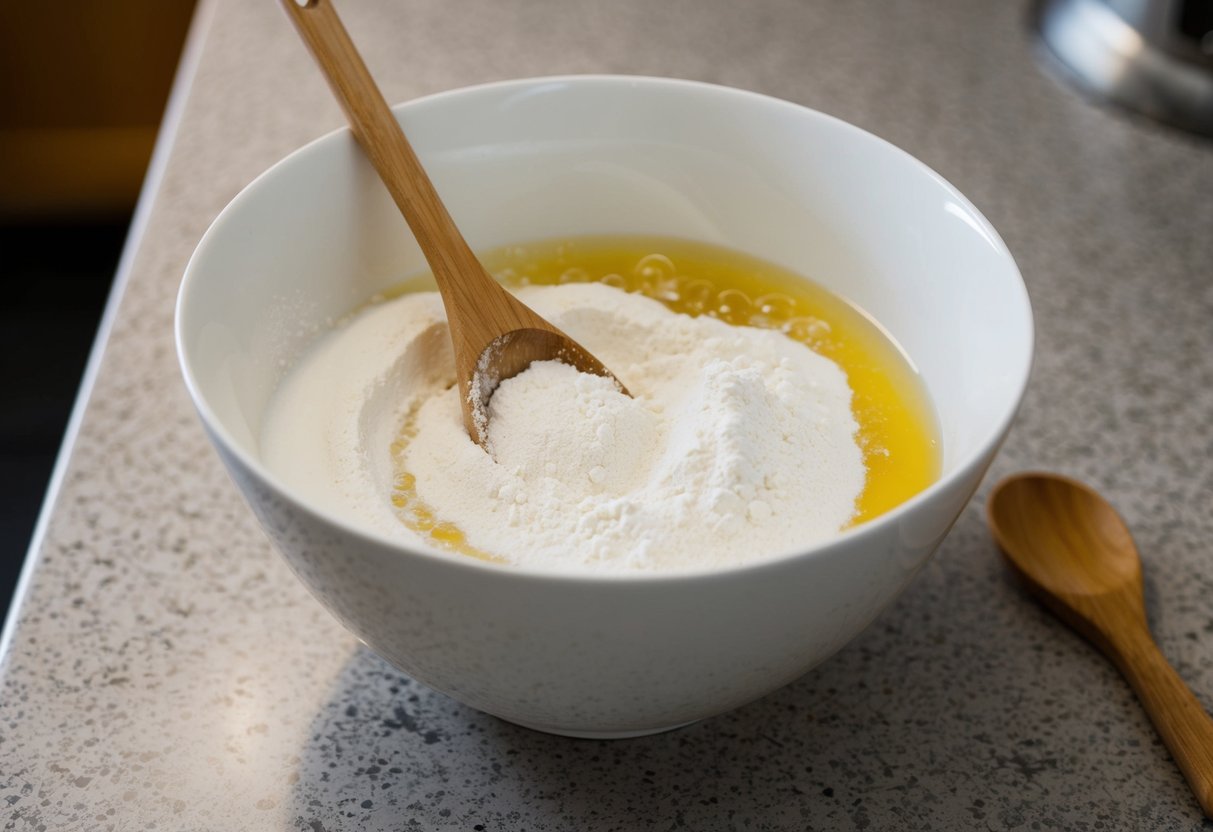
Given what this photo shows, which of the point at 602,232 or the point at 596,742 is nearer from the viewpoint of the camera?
the point at 596,742

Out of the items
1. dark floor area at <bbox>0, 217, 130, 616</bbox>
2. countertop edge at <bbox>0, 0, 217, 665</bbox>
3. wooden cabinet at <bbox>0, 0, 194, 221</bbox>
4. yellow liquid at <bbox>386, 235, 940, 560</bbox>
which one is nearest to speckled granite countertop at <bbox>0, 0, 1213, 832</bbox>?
countertop edge at <bbox>0, 0, 217, 665</bbox>

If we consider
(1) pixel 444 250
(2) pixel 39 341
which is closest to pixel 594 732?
(1) pixel 444 250

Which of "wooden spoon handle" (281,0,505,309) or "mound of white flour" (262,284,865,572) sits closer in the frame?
"mound of white flour" (262,284,865,572)

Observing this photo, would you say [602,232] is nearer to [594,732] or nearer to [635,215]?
[635,215]

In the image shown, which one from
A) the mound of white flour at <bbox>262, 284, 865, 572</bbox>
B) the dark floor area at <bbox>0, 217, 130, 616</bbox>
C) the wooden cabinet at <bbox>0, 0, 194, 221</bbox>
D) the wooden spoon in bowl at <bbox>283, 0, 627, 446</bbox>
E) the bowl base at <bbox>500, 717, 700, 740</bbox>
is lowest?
the dark floor area at <bbox>0, 217, 130, 616</bbox>

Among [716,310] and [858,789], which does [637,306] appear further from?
[858,789]

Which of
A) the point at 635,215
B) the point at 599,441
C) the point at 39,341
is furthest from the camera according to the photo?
the point at 39,341

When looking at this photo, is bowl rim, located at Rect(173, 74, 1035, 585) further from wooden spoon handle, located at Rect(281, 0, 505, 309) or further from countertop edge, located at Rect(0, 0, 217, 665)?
countertop edge, located at Rect(0, 0, 217, 665)

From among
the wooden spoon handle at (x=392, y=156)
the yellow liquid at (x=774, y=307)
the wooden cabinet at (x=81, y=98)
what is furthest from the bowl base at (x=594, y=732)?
the wooden cabinet at (x=81, y=98)

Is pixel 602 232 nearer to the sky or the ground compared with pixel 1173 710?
nearer to the sky
